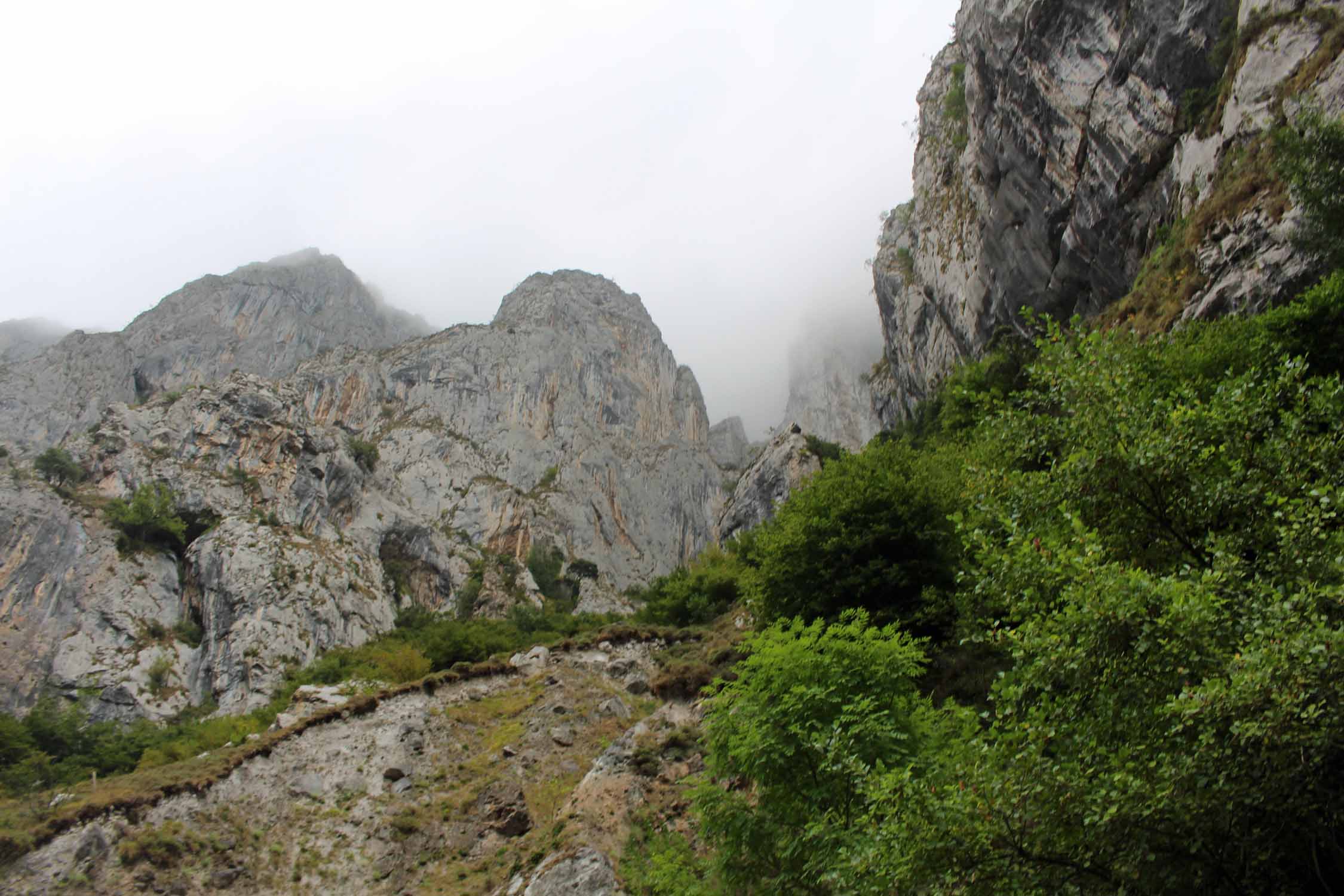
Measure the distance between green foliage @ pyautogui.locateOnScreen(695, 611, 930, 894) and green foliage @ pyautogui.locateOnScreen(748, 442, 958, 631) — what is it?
5656mm

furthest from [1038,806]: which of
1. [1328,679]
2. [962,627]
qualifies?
[962,627]

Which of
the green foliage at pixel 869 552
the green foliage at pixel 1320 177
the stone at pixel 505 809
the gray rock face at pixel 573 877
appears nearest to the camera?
the gray rock face at pixel 573 877

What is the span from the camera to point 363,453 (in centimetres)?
8044

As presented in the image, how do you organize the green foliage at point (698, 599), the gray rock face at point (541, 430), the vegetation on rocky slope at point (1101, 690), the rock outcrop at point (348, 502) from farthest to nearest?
1. the gray rock face at point (541, 430)
2. the rock outcrop at point (348, 502)
3. the green foliage at point (698, 599)
4. the vegetation on rocky slope at point (1101, 690)

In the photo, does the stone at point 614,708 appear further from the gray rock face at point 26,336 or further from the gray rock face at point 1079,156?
the gray rock face at point 26,336

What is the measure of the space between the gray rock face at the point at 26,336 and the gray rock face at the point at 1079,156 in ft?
421

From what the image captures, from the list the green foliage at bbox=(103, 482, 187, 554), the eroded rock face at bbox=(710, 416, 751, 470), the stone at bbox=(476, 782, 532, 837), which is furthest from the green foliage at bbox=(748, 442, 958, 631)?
the eroded rock face at bbox=(710, 416, 751, 470)

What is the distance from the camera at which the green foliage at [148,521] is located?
56.6 meters

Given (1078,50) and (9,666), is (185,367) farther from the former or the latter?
(1078,50)

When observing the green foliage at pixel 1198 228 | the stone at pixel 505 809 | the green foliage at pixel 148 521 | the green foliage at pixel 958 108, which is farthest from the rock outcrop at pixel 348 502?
the green foliage at pixel 1198 228

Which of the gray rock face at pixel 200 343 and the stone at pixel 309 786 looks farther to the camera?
the gray rock face at pixel 200 343

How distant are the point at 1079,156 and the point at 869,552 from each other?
28089mm

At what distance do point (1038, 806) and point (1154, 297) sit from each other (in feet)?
79.4

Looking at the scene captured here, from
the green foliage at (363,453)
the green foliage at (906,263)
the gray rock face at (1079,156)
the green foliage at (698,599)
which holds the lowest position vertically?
the green foliage at (698,599)
